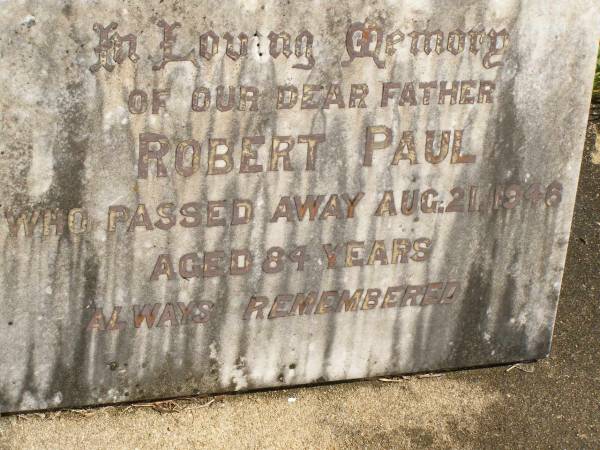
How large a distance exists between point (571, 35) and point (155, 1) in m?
1.37

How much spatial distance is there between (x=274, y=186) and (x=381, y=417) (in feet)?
2.96

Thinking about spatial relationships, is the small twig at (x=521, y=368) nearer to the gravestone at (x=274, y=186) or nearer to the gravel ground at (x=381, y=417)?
the gravel ground at (x=381, y=417)

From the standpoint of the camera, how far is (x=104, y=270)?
10.4ft

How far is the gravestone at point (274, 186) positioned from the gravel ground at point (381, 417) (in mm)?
66

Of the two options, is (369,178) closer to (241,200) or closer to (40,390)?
(241,200)

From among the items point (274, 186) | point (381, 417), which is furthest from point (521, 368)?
point (274, 186)

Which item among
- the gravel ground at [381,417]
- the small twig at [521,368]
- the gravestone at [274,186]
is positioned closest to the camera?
the gravestone at [274,186]

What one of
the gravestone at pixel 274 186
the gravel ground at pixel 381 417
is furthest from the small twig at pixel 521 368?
the gravestone at pixel 274 186

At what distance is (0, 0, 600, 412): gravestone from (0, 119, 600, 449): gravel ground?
0.22 feet

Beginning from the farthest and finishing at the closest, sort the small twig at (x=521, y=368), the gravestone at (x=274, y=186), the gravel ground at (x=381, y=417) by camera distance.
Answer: the small twig at (x=521, y=368), the gravel ground at (x=381, y=417), the gravestone at (x=274, y=186)

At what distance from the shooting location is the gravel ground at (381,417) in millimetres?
3346

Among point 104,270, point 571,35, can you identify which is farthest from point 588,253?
point 104,270

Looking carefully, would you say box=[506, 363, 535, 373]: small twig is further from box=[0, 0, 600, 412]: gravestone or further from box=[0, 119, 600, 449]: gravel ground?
box=[0, 0, 600, 412]: gravestone

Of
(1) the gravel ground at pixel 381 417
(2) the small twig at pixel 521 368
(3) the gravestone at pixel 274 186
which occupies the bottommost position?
(1) the gravel ground at pixel 381 417
